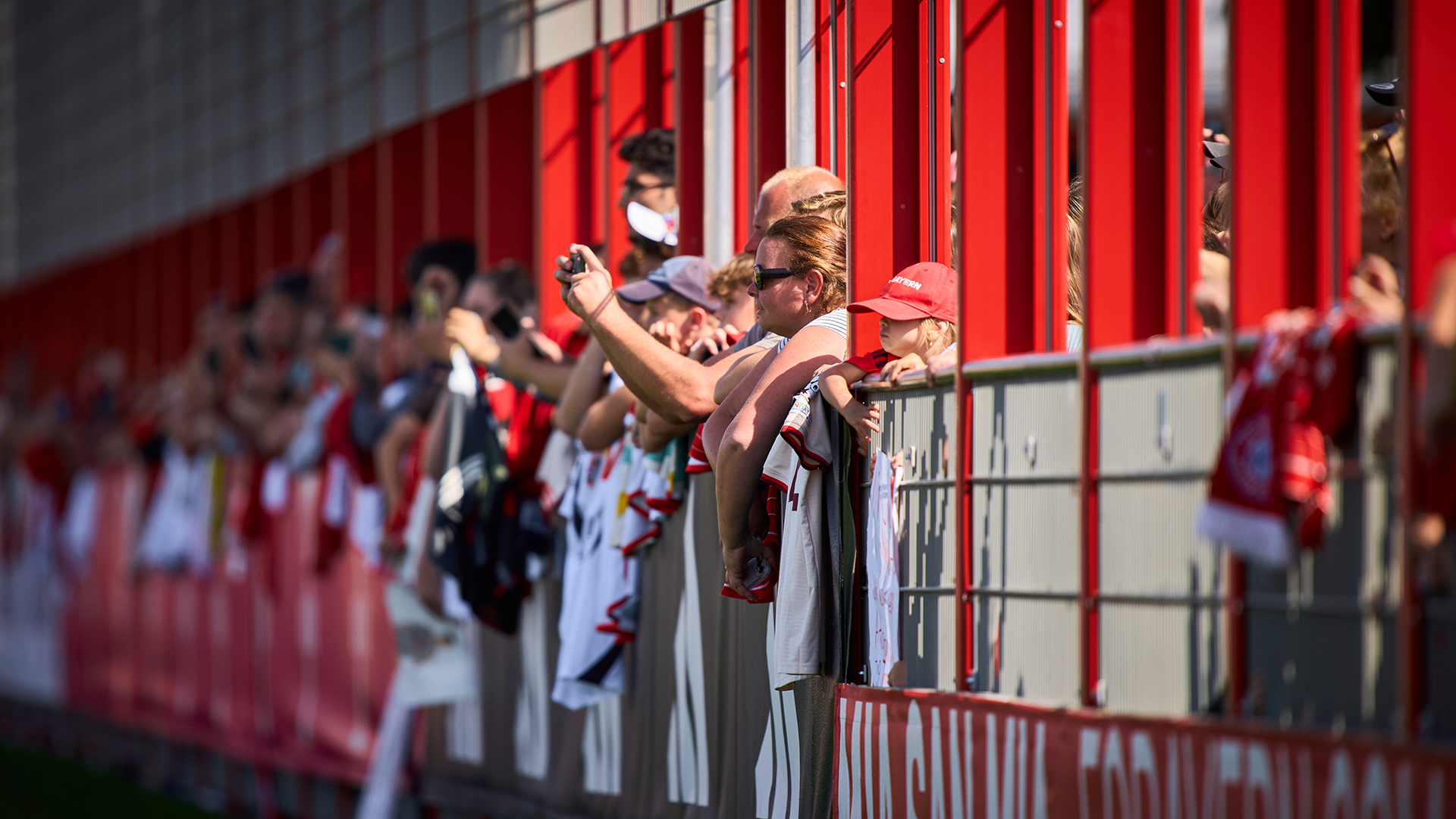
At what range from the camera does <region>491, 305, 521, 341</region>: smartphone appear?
7.55 meters

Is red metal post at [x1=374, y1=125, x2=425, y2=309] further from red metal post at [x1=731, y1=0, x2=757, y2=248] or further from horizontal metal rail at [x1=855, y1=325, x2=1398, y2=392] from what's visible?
horizontal metal rail at [x1=855, y1=325, x2=1398, y2=392]

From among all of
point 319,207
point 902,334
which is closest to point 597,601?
point 902,334

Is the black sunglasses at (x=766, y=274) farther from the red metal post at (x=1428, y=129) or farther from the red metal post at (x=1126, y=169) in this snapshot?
the red metal post at (x=1428, y=129)

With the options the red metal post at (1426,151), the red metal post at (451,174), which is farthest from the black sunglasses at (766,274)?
the red metal post at (451,174)

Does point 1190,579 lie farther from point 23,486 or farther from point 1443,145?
point 23,486

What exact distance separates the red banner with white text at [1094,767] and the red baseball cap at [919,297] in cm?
101

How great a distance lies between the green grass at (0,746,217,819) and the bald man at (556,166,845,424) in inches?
313

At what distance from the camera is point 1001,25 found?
16.7 ft

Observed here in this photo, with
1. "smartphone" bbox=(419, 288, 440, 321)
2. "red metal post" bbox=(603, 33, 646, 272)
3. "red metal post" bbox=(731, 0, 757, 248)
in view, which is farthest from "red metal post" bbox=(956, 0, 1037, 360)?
"smartphone" bbox=(419, 288, 440, 321)

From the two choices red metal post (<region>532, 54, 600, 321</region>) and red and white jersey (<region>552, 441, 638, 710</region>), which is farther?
red metal post (<region>532, 54, 600, 321</region>)

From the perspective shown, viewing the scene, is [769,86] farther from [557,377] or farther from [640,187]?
[557,377]

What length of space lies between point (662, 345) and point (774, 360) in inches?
18.9

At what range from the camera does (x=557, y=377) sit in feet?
24.2

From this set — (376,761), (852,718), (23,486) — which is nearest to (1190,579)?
(852,718)
